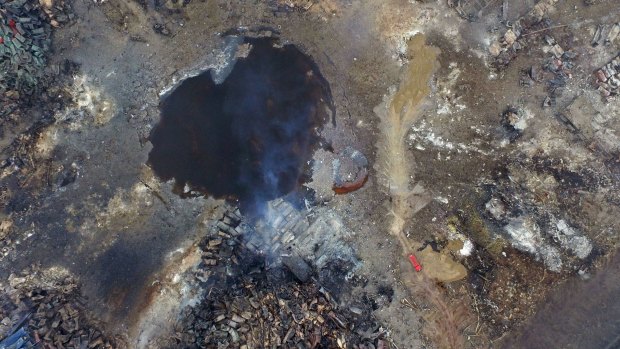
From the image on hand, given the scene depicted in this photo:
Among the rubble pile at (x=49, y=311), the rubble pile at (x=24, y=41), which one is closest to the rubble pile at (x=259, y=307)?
the rubble pile at (x=49, y=311)

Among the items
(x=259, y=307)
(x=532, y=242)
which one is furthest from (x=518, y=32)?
(x=259, y=307)

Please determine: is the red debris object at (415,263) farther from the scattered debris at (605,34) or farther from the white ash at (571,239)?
the scattered debris at (605,34)

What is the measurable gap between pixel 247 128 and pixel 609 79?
1448 centimetres

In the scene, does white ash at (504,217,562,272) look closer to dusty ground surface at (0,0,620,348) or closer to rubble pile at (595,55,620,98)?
dusty ground surface at (0,0,620,348)

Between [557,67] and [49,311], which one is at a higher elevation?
[557,67]

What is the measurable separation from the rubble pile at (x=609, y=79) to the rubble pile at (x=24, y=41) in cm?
2145

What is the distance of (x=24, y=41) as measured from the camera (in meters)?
18.5

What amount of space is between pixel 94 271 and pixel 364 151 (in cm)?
1154

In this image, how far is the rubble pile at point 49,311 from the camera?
16.8 meters

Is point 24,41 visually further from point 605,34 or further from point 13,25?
point 605,34

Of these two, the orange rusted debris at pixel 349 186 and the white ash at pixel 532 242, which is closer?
the white ash at pixel 532 242

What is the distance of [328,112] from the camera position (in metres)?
19.7

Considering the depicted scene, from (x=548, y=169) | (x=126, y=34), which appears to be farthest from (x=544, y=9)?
(x=126, y=34)

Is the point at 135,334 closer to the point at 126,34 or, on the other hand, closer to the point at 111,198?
the point at 111,198
